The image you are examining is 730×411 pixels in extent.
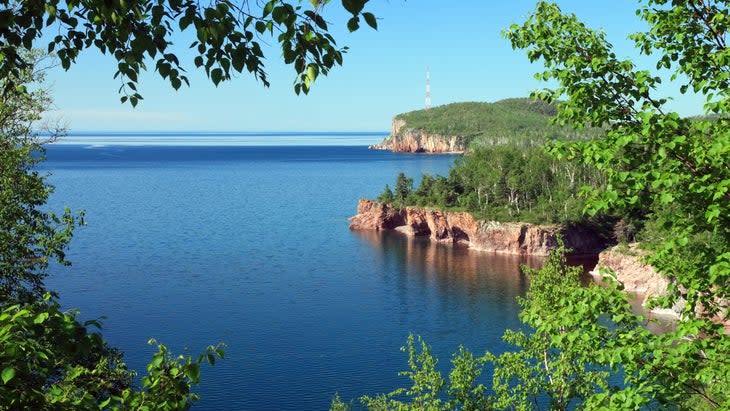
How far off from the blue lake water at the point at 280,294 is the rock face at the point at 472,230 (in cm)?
319

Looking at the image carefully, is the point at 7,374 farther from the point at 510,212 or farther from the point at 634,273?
the point at 510,212

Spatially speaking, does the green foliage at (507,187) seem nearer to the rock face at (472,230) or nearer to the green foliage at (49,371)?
the rock face at (472,230)

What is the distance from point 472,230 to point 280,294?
28839 mm

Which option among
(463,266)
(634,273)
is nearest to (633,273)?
(634,273)

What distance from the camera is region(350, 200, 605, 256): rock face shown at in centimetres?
6825

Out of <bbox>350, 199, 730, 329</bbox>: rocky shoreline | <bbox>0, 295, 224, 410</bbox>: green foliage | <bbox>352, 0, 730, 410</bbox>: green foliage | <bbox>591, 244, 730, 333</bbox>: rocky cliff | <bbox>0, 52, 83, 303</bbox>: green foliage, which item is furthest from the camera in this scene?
<bbox>350, 199, 730, 329</bbox>: rocky shoreline

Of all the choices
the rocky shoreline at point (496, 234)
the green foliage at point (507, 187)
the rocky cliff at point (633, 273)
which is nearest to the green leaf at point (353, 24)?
the rocky cliff at point (633, 273)

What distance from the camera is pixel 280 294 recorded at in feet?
167

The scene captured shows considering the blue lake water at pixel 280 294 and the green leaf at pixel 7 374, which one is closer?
the green leaf at pixel 7 374

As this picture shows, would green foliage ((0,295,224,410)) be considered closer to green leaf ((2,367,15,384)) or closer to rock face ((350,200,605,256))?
green leaf ((2,367,15,384))

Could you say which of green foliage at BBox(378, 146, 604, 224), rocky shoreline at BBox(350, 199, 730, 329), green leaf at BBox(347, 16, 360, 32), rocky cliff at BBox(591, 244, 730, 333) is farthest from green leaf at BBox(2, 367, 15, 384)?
green foliage at BBox(378, 146, 604, 224)

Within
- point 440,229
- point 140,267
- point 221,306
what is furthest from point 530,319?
point 440,229

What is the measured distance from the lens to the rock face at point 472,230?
68.2m

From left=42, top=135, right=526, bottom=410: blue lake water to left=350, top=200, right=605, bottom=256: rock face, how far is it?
3.19 metres
